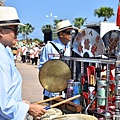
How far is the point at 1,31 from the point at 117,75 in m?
1.14

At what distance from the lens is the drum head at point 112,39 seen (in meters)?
3.32

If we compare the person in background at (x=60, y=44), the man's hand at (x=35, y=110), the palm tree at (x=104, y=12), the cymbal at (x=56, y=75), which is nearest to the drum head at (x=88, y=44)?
the cymbal at (x=56, y=75)

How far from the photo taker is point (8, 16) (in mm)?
2547

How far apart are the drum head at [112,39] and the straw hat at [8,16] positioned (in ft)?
3.64

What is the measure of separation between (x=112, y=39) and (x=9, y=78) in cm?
143

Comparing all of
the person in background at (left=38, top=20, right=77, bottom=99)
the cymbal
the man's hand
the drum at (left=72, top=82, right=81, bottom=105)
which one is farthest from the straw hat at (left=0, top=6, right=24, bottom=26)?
the person in background at (left=38, top=20, right=77, bottom=99)

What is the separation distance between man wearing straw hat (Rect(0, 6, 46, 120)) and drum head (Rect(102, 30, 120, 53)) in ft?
3.66

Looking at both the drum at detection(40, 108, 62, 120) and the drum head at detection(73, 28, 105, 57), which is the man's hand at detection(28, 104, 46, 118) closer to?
the drum at detection(40, 108, 62, 120)

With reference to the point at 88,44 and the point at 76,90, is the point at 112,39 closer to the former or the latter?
the point at 88,44

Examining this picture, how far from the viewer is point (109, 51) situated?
3.31 meters

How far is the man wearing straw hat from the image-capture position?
2.32m

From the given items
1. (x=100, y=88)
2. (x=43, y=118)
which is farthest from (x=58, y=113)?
(x=100, y=88)

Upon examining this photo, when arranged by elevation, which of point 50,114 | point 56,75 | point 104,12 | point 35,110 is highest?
point 104,12

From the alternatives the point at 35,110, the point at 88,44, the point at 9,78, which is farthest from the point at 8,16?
the point at 88,44
